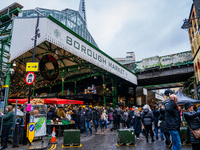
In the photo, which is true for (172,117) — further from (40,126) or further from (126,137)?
(40,126)

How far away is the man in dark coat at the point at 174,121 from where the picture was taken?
4.20 m

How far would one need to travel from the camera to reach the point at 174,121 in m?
4.27

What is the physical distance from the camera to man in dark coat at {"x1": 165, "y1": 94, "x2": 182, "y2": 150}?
420cm

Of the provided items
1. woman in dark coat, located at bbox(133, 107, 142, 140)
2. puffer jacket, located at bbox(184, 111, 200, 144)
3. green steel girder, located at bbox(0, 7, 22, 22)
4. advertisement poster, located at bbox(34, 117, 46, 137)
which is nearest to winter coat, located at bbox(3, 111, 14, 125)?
advertisement poster, located at bbox(34, 117, 46, 137)

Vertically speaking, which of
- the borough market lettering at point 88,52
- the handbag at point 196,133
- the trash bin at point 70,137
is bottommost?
the trash bin at point 70,137

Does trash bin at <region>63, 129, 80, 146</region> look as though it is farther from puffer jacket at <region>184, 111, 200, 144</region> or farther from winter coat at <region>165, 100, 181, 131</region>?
puffer jacket at <region>184, 111, 200, 144</region>

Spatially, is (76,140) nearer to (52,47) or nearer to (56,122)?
(56,122)

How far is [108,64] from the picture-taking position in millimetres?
18031

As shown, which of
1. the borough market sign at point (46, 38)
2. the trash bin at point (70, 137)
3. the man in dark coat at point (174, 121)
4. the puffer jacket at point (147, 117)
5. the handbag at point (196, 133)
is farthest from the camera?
the borough market sign at point (46, 38)

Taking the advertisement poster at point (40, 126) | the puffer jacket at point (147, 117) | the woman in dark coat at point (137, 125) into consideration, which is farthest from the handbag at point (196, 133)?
the advertisement poster at point (40, 126)

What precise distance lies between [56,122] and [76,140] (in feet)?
11.8

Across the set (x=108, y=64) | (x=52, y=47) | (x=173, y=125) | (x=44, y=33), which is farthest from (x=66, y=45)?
(x=173, y=125)

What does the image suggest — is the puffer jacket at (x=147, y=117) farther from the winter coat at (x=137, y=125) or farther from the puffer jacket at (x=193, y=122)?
the puffer jacket at (x=193, y=122)

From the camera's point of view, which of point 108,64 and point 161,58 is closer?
point 108,64
